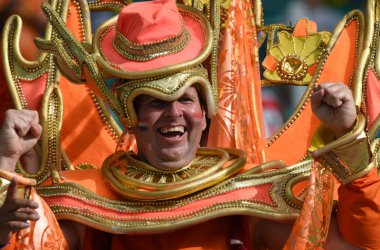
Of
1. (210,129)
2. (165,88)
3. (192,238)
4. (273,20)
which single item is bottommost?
(192,238)

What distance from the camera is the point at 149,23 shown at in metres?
4.03

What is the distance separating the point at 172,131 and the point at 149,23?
35cm

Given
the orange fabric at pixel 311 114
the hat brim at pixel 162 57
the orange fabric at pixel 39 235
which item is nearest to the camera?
the orange fabric at pixel 39 235

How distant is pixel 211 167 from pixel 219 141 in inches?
25.4

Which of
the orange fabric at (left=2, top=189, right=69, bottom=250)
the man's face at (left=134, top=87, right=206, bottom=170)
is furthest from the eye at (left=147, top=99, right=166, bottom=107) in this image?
the orange fabric at (left=2, top=189, right=69, bottom=250)

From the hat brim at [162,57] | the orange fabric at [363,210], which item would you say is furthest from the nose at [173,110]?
the orange fabric at [363,210]

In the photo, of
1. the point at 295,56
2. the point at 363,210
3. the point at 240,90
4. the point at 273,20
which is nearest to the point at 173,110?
the point at 363,210

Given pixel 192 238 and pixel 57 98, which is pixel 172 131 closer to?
pixel 192 238

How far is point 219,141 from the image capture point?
15.3ft

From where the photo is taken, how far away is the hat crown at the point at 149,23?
402cm

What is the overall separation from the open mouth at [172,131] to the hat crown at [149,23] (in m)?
0.27

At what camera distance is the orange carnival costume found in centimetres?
379

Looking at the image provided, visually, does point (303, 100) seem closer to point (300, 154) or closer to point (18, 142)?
point (300, 154)

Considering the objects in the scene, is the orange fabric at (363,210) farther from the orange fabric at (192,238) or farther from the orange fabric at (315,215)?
the orange fabric at (192,238)
